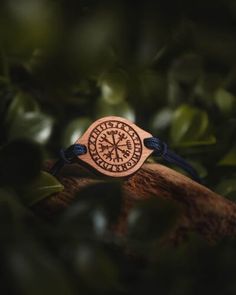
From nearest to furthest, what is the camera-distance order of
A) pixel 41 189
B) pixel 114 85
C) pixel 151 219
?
pixel 151 219, pixel 41 189, pixel 114 85

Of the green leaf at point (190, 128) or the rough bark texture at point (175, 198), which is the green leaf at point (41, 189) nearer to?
the rough bark texture at point (175, 198)

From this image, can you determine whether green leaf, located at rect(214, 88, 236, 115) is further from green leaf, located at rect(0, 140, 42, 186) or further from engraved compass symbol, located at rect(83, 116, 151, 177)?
green leaf, located at rect(0, 140, 42, 186)

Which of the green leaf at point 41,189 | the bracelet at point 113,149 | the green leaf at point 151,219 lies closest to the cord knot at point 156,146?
the bracelet at point 113,149

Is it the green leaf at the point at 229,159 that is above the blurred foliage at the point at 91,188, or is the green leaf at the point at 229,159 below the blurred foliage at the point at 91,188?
below

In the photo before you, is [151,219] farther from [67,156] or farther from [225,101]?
[225,101]

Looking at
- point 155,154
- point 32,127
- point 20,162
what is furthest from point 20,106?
point 20,162

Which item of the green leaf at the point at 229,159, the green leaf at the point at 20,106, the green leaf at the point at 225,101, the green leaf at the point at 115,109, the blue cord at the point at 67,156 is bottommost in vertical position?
the green leaf at the point at 229,159

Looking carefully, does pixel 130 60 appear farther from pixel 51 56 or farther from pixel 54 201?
pixel 54 201

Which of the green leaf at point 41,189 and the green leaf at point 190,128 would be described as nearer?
the green leaf at point 41,189

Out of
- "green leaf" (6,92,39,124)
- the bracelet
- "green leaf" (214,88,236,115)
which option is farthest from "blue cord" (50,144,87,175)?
"green leaf" (214,88,236,115)
